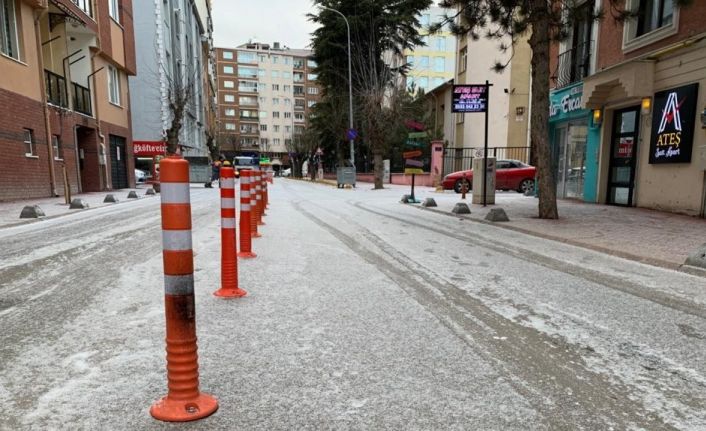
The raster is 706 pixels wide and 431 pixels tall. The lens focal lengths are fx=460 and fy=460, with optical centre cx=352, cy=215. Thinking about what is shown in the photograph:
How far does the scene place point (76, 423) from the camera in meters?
2.21

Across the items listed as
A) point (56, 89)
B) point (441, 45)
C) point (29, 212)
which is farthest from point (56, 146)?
point (441, 45)

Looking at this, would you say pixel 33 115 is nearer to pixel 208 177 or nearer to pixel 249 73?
pixel 208 177

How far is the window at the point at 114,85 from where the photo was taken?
83.0ft

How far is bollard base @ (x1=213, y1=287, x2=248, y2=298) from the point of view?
4.33 metres

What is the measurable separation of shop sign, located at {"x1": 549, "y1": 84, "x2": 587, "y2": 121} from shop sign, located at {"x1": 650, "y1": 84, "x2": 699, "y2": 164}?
3.32 metres

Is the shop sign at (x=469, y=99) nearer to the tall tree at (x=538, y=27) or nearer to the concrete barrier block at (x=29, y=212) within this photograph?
the tall tree at (x=538, y=27)

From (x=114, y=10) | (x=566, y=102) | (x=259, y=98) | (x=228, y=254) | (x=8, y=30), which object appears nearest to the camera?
(x=228, y=254)

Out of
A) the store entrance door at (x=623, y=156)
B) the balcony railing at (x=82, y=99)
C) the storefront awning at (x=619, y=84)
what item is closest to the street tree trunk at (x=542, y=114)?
the storefront awning at (x=619, y=84)

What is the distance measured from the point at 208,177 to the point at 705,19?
1123 inches

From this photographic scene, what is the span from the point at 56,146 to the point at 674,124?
21505mm

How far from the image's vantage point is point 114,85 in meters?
26.0

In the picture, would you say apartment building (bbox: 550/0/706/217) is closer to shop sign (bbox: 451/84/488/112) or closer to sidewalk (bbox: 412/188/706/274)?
sidewalk (bbox: 412/188/706/274)

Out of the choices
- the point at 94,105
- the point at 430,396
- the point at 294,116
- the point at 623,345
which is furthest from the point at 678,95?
the point at 294,116

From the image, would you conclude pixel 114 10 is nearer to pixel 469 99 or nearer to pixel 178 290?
pixel 469 99
